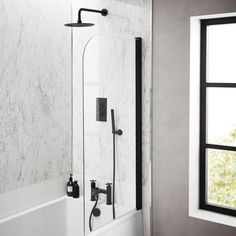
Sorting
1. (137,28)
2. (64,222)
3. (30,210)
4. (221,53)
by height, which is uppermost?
(137,28)

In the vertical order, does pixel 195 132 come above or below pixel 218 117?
below

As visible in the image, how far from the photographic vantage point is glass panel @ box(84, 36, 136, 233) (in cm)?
235

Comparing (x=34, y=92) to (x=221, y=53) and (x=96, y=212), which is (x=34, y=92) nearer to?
(x=96, y=212)

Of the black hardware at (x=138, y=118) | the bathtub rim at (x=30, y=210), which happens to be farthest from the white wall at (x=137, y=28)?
the bathtub rim at (x=30, y=210)

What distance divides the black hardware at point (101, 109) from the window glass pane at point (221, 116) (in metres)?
0.75

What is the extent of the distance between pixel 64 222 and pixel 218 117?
4.75 feet

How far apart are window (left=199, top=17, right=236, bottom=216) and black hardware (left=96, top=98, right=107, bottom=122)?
2.31 feet

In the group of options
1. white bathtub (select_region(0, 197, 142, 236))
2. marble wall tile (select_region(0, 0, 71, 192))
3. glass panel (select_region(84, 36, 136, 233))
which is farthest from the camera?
marble wall tile (select_region(0, 0, 71, 192))

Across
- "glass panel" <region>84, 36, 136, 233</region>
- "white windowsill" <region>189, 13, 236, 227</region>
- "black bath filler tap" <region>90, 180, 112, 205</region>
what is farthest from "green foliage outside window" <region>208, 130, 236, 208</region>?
"black bath filler tap" <region>90, 180, 112, 205</region>

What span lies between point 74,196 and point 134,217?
55cm

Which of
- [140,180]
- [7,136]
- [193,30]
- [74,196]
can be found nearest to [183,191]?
[140,180]

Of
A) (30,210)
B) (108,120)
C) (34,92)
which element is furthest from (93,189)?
(34,92)

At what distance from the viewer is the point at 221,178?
265cm

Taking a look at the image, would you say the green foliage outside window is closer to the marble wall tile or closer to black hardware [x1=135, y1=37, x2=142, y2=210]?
black hardware [x1=135, y1=37, x2=142, y2=210]
